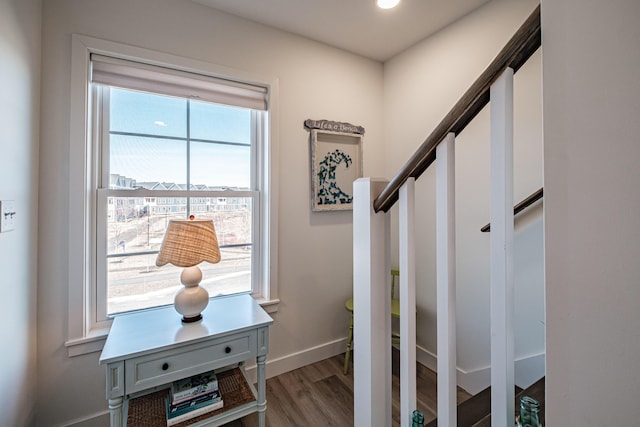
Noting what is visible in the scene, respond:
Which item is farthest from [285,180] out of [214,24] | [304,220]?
[214,24]

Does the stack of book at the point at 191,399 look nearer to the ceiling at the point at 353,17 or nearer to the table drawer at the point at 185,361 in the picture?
the table drawer at the point at 185,361

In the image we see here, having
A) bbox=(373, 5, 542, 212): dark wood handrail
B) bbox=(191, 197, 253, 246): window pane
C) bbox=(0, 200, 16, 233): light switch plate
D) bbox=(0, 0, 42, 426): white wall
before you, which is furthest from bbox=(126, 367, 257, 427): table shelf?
bbox=(373, 5, 542, 212): dark wood handrail

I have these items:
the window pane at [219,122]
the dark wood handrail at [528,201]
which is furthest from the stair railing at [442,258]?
the window pane at [219,122]

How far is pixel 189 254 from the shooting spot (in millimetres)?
1405

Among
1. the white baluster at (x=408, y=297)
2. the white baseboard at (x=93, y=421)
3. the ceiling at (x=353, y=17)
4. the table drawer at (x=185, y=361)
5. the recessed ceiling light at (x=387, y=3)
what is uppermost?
the ceiling at (x=353, y=17)

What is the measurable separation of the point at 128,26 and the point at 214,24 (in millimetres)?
490

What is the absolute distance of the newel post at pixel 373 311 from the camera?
0.96 meters

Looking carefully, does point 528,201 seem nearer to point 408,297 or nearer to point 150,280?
point 408,297

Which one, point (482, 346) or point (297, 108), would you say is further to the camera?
point (297, 108)

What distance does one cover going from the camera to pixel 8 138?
1.14m

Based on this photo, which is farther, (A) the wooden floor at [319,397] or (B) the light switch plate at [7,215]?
(A) the wooden floor at [319,397]

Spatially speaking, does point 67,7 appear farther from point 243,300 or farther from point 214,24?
point 243,300

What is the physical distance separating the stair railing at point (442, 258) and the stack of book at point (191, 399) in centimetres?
82

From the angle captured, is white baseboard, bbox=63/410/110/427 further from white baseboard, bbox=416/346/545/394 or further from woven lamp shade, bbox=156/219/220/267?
white baseboard, bbox=416/346/545/394
